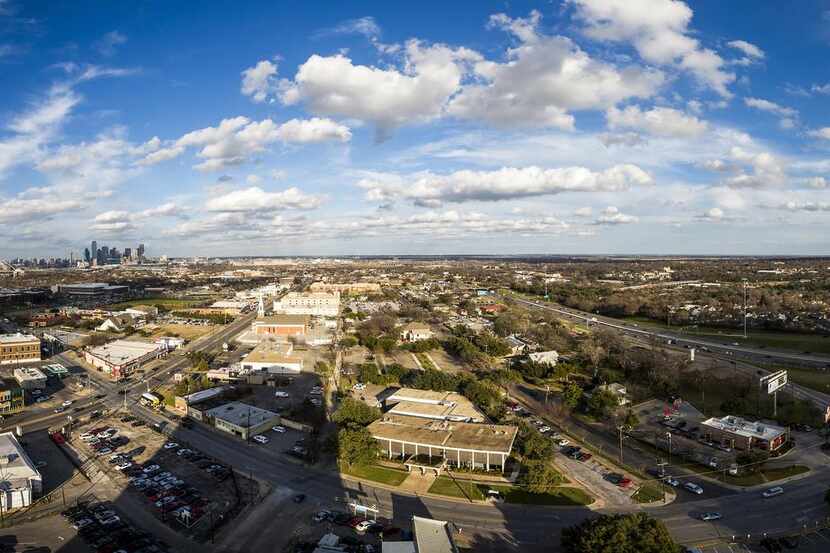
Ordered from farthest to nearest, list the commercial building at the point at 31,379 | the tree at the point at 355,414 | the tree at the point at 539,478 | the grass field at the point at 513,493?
the commercial building at the point at 31,379 < the tree at the point at 355,414 < the tree at the point at 539,478 < the grass field at the point at 513,493

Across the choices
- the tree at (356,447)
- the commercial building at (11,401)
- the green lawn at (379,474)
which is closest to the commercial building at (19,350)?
the commercial building at (11,401)

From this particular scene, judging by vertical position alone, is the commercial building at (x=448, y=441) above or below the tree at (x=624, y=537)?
below

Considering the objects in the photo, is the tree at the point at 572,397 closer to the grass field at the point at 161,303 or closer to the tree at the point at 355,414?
the tree at the point at 355,414

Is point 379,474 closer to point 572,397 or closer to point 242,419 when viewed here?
point 242,419

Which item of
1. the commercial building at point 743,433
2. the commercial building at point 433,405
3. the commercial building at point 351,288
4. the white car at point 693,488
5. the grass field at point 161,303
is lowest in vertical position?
the white car at point 693,488

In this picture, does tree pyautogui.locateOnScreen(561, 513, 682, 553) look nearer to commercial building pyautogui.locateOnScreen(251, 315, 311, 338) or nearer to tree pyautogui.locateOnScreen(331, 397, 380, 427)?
tree pyautogui.locateOnScreen(331, 397, 380, 427)

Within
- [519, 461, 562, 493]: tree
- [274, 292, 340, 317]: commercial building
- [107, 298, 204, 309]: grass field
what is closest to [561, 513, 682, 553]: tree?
[519, 461, 562, 493]: tree
